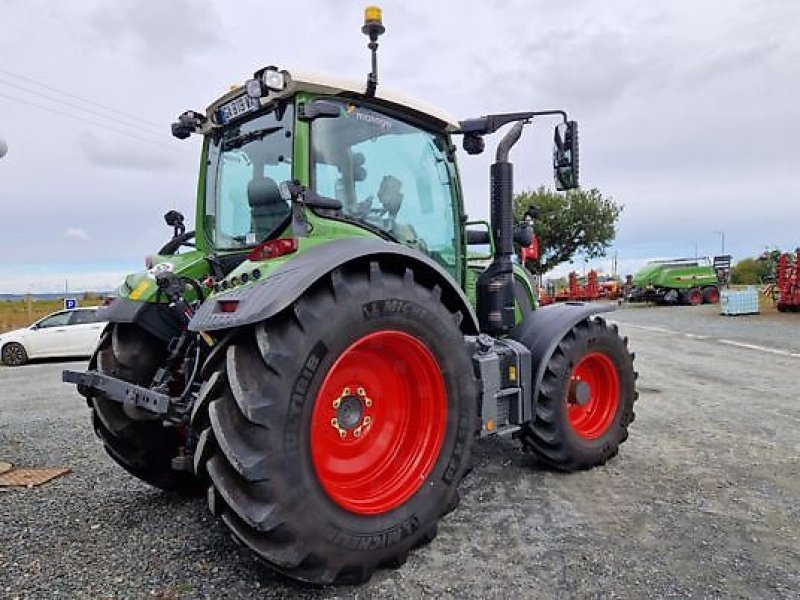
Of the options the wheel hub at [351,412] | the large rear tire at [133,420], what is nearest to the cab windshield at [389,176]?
the wheel hub at [351,412]

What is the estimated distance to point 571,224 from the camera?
37406 millimetres

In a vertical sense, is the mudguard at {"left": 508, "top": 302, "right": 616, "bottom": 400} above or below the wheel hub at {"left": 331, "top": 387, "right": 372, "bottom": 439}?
above

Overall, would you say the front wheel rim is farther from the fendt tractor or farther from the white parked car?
the fendt tractor

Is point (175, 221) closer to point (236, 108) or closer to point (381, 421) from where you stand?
point (236, 108)

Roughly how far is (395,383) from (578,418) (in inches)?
74.9


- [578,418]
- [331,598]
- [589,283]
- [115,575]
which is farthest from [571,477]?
[589,283]

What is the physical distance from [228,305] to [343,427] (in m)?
0.80

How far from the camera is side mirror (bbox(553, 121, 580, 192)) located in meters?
3.80

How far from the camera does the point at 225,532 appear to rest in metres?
3.15

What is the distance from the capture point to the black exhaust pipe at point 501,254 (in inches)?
154

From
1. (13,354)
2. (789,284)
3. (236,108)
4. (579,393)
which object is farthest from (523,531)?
(789,284)

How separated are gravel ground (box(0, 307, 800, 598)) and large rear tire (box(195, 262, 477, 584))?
0.87 feet

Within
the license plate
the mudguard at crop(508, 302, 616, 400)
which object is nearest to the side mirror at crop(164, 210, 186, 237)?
the license plate

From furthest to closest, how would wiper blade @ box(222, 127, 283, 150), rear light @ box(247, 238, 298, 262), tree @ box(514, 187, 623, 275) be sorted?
tree @ box(514, 187, 623, 275)
wiper blade @ box(222, 127, 283, 150)
rear light @ box(247, 238, 298, 262)
